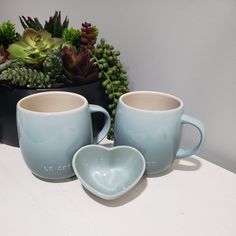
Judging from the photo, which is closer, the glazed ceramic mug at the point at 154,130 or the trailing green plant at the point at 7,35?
the glazed ceramic mug at the point at 154,130

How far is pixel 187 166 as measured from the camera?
476 mm

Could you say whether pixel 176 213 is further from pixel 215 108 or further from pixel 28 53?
pixel 28 53

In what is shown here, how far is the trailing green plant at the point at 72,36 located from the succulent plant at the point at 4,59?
0.33 ft

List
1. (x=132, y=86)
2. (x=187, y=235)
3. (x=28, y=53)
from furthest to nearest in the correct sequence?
1. (x=132, y=86)
2. (x=28, y=53)
3. (x=187, y=235)

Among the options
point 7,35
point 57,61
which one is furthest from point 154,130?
point 7,35

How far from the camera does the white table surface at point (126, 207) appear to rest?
344mm

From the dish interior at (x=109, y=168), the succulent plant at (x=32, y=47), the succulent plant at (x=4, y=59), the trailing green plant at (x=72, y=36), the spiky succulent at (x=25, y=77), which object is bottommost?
the dish interior at (x=109, y=168)

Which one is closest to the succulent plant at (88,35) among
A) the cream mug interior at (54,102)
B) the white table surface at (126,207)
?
the cream mug interior at (54,102)

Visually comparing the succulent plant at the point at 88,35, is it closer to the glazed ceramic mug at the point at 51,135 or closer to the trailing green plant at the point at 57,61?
the trailing green plant at the point at 57,61

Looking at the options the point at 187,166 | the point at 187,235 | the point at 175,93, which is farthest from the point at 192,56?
the point at 187,235

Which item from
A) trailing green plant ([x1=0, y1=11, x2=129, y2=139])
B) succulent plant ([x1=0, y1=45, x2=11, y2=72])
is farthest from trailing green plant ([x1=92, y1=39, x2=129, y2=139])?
succulent plant ([x1=0, y1=45, x2=11, y2=72])

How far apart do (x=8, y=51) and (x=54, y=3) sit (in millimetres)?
290

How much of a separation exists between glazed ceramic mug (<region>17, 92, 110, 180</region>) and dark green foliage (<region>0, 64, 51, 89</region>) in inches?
1.5

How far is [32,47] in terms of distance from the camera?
475mm
